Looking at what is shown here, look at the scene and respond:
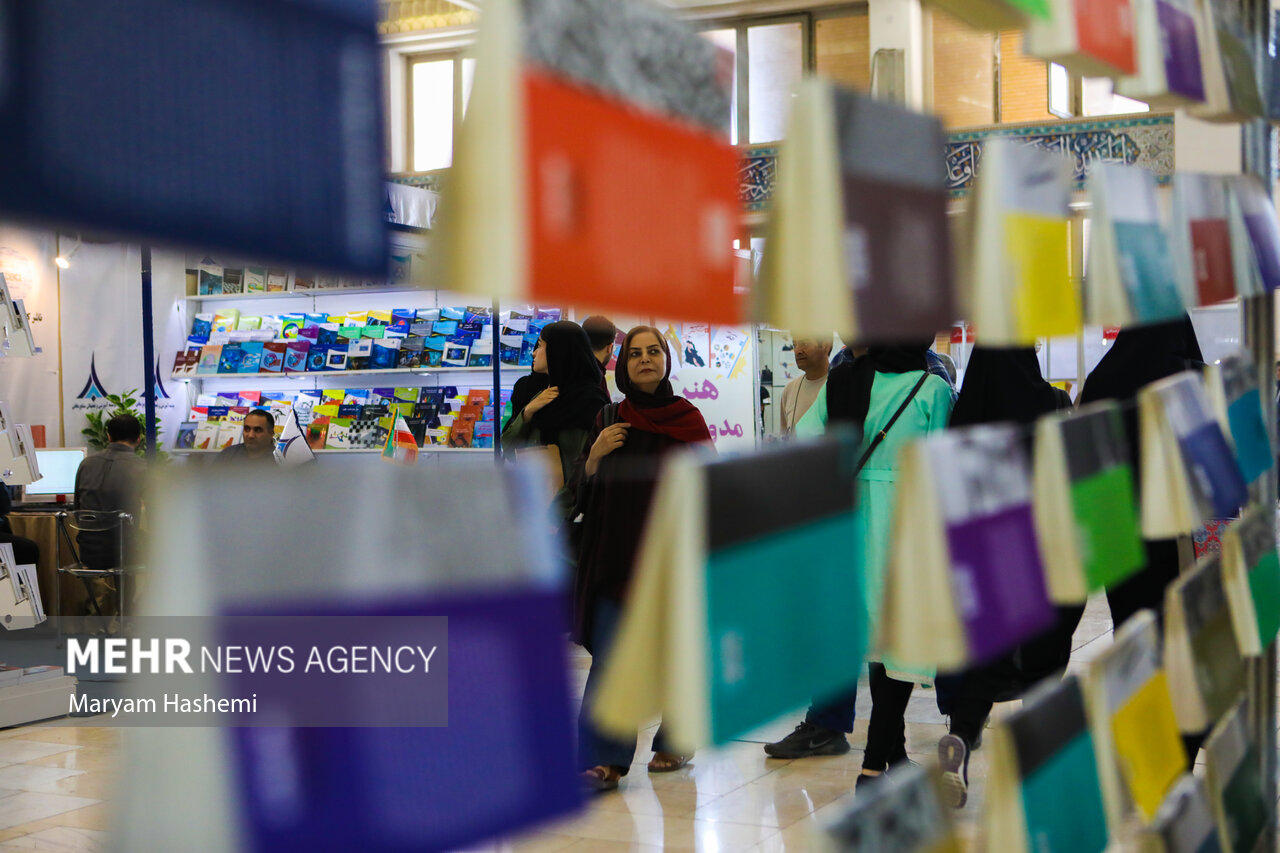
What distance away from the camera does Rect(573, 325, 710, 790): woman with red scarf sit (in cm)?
306

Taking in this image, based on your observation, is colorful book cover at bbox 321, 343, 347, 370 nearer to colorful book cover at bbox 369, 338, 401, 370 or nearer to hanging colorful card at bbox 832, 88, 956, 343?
colorful book cover at bbox 369, 338, 401, 370

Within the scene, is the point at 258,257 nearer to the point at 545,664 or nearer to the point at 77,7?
the point at 77,7

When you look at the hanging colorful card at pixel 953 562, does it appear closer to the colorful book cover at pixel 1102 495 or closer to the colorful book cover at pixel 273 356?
the colorful book cover at pixel 1102 495

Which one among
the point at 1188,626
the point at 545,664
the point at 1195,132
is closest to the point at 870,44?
the point at 1195,132

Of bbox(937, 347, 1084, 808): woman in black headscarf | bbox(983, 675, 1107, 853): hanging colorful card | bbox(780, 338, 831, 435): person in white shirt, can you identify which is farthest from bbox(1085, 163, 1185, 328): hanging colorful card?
bbox(780, 338, 831, 435): person in white shirt

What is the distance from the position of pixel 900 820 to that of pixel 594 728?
8.48 feet

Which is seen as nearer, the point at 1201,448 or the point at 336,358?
the point at 1201,448

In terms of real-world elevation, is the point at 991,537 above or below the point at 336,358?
below

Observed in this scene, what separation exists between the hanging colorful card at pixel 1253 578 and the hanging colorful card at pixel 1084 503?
35 cm

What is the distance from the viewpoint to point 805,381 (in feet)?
15.3

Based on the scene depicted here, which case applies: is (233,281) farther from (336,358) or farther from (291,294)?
(336,358)

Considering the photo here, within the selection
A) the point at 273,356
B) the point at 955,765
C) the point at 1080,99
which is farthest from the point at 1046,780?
the point at 1080,99

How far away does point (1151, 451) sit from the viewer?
3.66 feet

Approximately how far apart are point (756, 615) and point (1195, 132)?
28.1 feet
